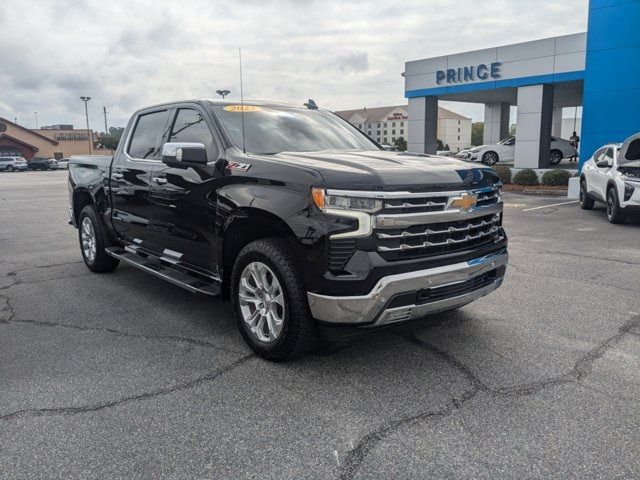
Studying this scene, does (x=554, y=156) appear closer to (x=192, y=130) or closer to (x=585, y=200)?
(x=585, y=200)

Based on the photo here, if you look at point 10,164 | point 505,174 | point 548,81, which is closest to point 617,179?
point 505,174

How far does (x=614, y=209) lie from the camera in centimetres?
1023

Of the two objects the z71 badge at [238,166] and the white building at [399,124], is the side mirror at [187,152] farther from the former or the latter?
the white building at [399,124]

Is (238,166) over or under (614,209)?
over

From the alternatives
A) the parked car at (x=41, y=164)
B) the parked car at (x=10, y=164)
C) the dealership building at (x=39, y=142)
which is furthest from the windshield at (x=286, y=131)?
the dealership building at (x=39, y=142)

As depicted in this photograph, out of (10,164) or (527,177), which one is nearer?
(527,177)

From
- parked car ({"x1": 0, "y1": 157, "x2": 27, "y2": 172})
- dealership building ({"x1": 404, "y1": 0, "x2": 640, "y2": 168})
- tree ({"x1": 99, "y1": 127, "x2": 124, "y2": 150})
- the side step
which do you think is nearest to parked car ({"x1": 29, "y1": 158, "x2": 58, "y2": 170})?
parked car ({"x1": 0, "y1": 157, "x2": 27, "y2": 172})

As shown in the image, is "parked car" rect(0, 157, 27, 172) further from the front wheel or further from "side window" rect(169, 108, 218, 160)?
"side window" rect(169, 108, 218, 160)

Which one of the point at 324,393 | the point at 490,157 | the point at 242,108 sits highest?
the point at 242,108

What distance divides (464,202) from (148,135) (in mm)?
3466

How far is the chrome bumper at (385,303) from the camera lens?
3330 mm

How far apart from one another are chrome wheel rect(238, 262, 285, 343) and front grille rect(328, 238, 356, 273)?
1.66ft

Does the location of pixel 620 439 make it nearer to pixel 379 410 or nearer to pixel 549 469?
pixel 549 469

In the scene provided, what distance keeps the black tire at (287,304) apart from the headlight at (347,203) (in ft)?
1.45
